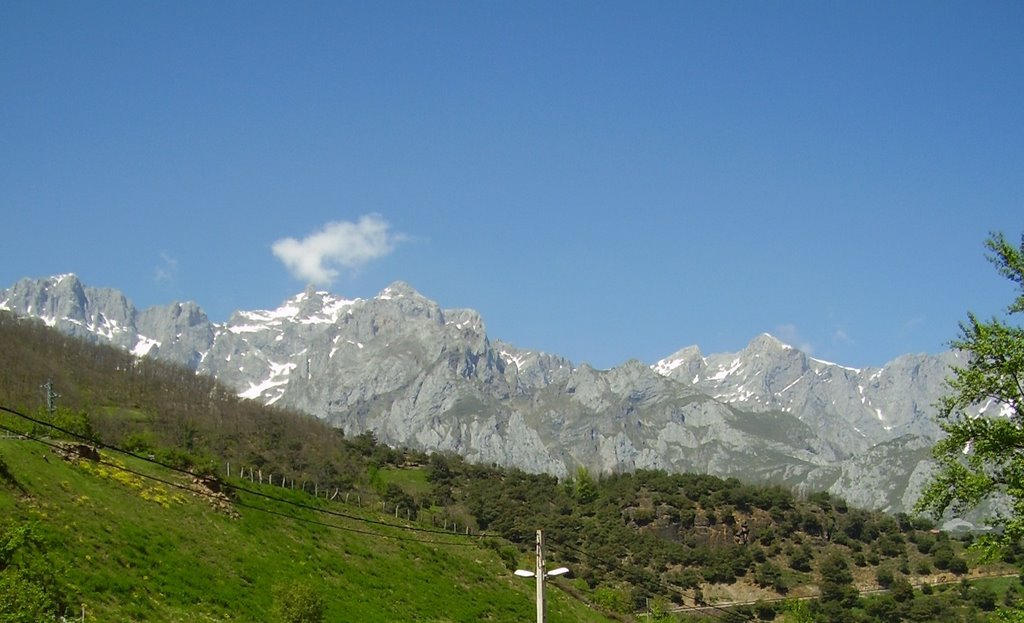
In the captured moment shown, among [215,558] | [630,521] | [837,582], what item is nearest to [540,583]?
[215,558]

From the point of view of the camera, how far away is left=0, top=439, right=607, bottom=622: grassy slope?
44.2 metres

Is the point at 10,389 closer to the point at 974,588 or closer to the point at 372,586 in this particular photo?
the point at 372,586

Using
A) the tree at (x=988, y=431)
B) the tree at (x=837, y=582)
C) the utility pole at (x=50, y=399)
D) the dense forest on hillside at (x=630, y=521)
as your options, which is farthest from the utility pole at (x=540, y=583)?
the tree at (x=837, y=582)

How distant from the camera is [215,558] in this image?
178 feet

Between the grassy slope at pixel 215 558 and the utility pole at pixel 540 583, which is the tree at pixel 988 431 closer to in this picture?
the utility pole at pixel 540 583

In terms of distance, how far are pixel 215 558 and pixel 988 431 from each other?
4422 centimetres

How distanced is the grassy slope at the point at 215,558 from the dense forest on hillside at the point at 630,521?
16.6m

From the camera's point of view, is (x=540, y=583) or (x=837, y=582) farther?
(x=837, y=582)

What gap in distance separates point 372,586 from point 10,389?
106806 millimetres

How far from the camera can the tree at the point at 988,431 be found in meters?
23.9

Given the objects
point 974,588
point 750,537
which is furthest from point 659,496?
point 974,588

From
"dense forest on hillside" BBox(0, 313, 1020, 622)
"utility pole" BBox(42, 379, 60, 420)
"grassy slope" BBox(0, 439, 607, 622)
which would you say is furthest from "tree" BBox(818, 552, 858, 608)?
"utility pole" BBox(42, 379, 60, 420)

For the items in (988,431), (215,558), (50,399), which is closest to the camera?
(988,431)

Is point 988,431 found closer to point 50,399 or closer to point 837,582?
point 837,582
